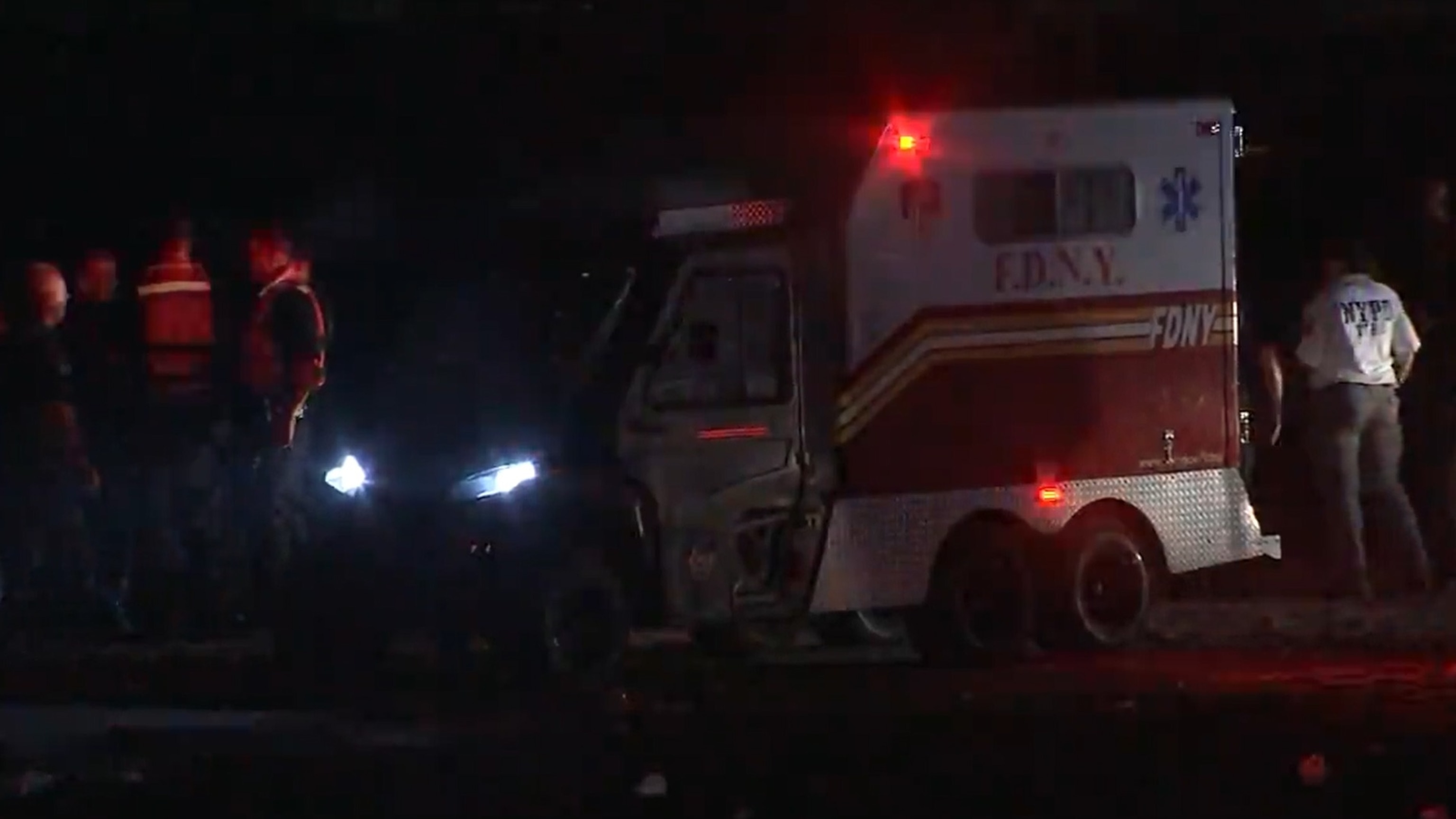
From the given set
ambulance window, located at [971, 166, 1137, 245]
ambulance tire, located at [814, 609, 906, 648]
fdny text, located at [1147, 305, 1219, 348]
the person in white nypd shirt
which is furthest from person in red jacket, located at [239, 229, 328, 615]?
the person in white nypd shirt

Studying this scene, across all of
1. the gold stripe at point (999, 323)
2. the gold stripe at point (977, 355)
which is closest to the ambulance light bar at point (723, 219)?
the gold stripe at point (999, 323)

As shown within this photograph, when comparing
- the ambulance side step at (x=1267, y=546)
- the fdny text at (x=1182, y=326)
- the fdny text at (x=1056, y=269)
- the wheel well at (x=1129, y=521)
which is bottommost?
the ambulance side step at (x=1267, y=546)

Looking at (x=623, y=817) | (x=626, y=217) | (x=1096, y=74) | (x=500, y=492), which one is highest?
(x=1096, y=74)

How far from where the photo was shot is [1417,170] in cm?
2033

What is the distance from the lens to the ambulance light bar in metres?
12.6

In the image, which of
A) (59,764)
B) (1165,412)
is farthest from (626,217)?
(59,764)

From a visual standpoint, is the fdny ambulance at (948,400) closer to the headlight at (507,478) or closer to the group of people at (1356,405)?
A: the headlight at (507,478)

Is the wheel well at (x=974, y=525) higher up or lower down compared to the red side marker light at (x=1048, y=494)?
lower down

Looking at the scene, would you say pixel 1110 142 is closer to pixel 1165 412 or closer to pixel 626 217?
pixel 1165 412

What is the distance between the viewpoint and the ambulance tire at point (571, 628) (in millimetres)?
12188

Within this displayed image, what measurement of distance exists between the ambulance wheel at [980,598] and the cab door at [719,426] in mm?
996

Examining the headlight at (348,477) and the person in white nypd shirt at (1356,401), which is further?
the person in white nypd shirt at (1356,401)

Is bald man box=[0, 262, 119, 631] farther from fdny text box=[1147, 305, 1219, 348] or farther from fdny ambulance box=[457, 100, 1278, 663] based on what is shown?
fdny text box=[1147, 305, 1219, 348]

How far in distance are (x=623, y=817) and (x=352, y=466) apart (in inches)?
165
